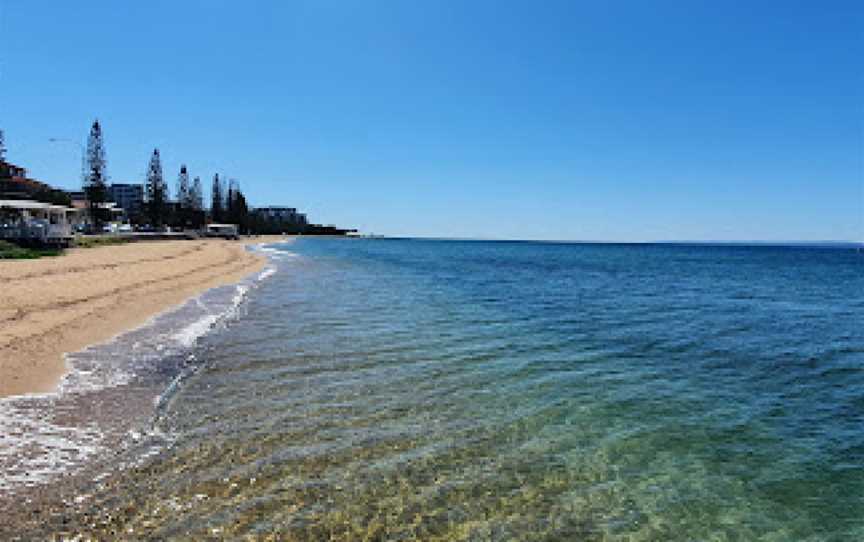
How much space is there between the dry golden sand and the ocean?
0.82 m

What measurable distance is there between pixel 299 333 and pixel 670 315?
16919 mm

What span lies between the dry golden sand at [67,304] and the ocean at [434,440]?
0.82m

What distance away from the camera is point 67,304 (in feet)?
58.5

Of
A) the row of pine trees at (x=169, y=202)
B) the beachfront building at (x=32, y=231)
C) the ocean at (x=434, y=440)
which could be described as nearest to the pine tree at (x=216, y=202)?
the row of pine trees at (x=169, y=202)

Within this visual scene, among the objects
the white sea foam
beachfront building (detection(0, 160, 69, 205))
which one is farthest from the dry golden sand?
beachfront building (detection(0, 160, 69, 205))

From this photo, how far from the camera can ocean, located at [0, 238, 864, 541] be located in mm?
5488

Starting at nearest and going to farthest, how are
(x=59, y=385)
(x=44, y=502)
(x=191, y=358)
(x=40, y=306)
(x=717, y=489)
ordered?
1. (x=44, y=502)
2. (x=717, y=489)
3. (x=59, y=385)
4. (x=191, y=358)
5. (x=40, y=306)

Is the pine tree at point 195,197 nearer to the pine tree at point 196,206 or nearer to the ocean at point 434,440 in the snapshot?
the pine tree at point 196,206

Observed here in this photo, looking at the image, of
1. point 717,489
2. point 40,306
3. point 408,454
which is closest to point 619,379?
point 717,489

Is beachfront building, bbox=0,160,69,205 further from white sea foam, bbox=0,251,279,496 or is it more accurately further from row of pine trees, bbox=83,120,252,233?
white sea foam, bbox=0,251,279,496

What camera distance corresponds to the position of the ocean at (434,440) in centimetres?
549

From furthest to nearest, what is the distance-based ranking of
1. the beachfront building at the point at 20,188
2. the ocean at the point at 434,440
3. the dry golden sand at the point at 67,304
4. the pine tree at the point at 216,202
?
the pine tree at the point at 216,202
the beachfront building at the point at 20,188
the dry golden sand at the point at 67,304
the ocean at the point at 434,440

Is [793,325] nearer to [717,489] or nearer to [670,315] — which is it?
[670,315]

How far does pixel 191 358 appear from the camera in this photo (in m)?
12.3
